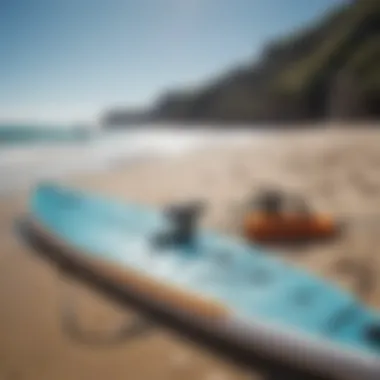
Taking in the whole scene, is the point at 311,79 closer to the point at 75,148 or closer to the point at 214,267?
the point at 214,267

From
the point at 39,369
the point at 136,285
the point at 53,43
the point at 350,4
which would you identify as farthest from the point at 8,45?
the point at 350,4

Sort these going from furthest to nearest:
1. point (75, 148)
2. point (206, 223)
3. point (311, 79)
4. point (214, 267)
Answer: point (75, 148) → point (311, 79) → point (206, 223) → point (214, 267)

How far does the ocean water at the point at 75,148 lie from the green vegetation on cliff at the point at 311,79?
42 centimetres

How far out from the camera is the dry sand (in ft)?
4.69

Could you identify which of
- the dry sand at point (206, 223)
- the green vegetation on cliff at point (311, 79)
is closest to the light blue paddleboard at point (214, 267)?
the dry sand at point (206, 223)

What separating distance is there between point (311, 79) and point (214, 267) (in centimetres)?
127

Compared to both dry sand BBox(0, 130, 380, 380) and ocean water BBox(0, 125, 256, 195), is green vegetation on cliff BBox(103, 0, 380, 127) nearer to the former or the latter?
dry sand BBox(0, 130, 380, 380)

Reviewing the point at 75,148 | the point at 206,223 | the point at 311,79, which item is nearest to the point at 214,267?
the point at 206,223

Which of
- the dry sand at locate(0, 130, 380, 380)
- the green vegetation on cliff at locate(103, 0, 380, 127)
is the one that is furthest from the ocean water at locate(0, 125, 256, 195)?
the green vegetation on cliff at locate(103, 0, 380, 127)

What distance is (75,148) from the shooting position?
331 centimetres

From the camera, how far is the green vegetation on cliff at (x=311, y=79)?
1.92m

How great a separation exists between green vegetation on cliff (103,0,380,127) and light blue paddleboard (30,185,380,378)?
63 cm

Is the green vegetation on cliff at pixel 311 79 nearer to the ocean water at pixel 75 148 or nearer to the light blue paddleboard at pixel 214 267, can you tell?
the ocean water at pixel 75 148

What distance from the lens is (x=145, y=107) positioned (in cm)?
220
